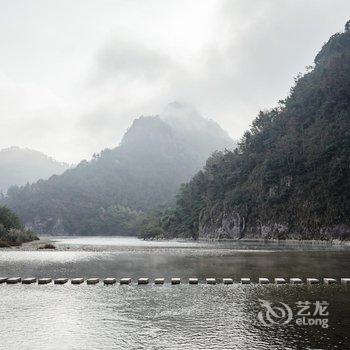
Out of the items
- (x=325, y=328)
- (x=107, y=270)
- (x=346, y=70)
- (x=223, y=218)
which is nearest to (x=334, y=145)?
(x=346, y=70)

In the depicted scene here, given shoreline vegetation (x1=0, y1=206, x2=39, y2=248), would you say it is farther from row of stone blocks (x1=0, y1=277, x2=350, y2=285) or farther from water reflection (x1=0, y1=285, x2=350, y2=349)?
water reflection (x1=0, y1=285, x2=350, y2=349)

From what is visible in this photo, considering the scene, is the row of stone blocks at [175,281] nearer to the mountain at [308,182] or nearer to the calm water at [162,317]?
the calm water at [162,317]

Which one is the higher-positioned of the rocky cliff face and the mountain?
the mountain

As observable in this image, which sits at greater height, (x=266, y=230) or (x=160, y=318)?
(x=266, y=230)

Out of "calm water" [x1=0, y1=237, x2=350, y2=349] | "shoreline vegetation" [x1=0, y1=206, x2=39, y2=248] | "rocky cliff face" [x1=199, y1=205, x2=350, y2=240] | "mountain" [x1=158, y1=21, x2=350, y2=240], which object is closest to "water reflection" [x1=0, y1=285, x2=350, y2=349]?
"calm water" [x1=0, y1=237, x2=350, y2=349]

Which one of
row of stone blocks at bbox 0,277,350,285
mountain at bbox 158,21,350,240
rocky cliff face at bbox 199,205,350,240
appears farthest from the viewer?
mountain at bbox 158,21,350,240

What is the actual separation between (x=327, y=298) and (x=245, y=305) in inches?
276

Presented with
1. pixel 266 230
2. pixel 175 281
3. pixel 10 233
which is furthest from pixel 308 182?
pixel 175 281

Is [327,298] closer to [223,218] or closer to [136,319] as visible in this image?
[136,319]

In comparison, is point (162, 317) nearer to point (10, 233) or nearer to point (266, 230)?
point (10, 233)

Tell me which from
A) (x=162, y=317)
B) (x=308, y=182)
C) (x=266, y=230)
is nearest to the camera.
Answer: (x=162, y=317)

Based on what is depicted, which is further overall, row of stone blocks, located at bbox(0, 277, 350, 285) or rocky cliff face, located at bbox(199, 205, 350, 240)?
rocky cliff face, located at bbox(199, 205, 350, 240)

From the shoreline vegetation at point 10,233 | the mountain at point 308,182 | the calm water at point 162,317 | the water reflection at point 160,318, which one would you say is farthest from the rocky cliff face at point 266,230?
the water reflection at point 160,318

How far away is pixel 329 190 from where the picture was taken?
15012 cm
